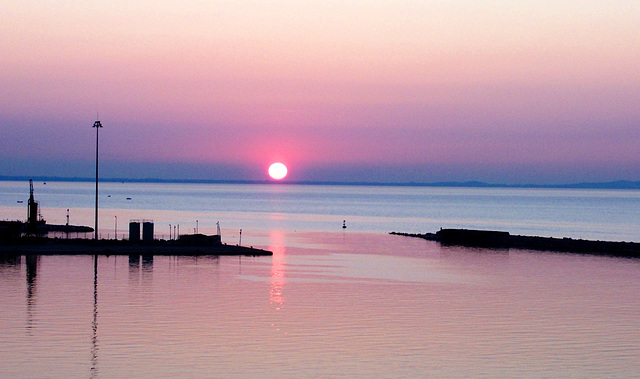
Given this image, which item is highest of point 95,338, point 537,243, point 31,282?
point 537,243

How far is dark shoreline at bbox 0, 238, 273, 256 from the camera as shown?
107312mm

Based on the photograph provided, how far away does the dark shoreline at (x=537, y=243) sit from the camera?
419 feet

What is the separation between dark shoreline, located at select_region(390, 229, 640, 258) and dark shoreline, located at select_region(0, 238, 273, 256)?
43537 mm

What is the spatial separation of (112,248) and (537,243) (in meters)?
64.9

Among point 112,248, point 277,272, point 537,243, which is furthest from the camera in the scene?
point 537,243

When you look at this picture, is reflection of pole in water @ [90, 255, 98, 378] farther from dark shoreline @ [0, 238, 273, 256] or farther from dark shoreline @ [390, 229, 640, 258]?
dark shoreline @ [390, 229, 640, 258]

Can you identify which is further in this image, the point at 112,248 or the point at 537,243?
the point at 537,243

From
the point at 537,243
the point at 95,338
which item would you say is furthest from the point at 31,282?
the point at 537,243

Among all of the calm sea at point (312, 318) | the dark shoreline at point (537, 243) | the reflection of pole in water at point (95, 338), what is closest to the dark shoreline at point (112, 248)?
the calm sea at point (312, 318)

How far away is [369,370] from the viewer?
1737 inches

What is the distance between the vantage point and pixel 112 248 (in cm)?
11156

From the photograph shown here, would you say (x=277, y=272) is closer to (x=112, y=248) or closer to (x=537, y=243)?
(x=112, y=248)

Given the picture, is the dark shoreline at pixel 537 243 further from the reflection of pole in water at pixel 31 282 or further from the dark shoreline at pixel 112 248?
the reflection of pole in water at pixel 31 282

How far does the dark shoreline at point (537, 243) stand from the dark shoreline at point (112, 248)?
43537 millimetres
